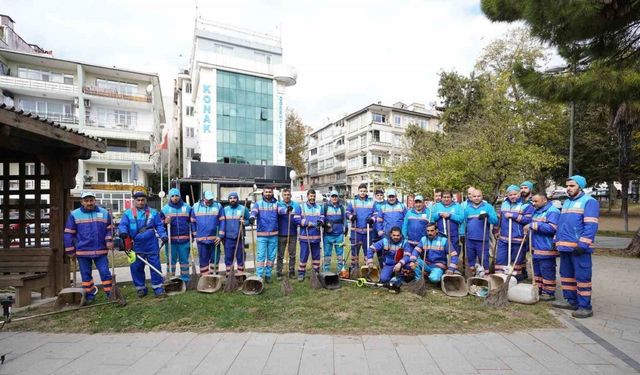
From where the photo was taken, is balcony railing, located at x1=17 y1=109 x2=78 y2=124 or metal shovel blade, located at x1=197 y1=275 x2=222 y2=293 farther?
balcony railing, located at x1=17 y1=109 x2=78 y2=124

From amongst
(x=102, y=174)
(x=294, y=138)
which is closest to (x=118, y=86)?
(x=102, y=174)

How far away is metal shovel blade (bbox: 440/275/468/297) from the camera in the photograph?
616 cm

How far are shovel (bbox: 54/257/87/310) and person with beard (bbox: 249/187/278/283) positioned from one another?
293 centimetres

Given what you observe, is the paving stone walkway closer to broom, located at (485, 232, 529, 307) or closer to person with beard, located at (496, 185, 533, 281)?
broom, located at (485, 232, 529, 307)

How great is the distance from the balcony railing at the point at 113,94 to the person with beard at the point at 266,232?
28154mm

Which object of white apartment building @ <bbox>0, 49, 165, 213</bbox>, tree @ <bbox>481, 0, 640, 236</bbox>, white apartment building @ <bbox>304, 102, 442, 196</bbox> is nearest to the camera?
tree @ <bbox>481, 0, 640, 236</bbox>

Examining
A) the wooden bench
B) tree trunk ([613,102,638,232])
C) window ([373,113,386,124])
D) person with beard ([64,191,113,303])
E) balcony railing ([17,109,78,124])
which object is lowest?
the wooden bench

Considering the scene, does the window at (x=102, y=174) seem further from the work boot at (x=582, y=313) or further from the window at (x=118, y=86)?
the work boot at (x=582, y=313)

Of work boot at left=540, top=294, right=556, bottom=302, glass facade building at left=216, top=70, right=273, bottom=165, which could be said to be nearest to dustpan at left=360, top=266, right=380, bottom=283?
work boot at left=540, top=294, right=556, bottom=302

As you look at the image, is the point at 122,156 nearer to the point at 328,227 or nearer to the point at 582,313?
the point at 328,227

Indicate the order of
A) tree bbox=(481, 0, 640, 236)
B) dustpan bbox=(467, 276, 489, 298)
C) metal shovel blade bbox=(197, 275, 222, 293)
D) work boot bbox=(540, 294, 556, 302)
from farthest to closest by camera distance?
tree bbox=(481, 0, 640, 236)
metal shovel blade bbox=(197, 275, 222, 293)
dustpan bbox=(467, 276, 489, 298)
work boot bbox=(540, 294, 556, 302)

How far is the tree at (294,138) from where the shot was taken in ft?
141

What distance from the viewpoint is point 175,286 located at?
650cm

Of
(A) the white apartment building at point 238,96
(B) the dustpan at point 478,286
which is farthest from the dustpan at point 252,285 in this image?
→ (A) the white apartment building at point 238,96
